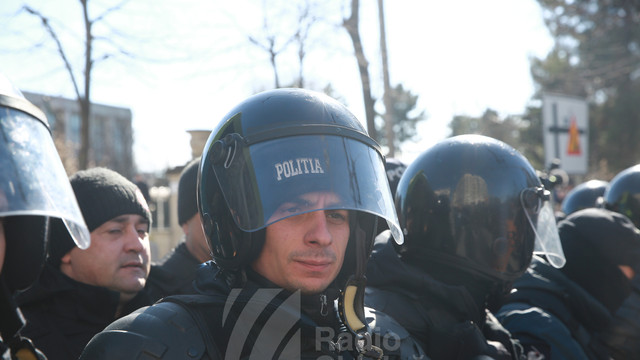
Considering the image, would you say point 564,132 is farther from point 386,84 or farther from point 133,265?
point 133,265

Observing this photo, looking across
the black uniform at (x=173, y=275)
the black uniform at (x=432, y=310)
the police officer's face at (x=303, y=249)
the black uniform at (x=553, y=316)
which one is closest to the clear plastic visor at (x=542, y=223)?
the black uniform at (x=553, y=316)

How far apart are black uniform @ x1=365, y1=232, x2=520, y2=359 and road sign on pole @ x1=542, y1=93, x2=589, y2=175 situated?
622 cm

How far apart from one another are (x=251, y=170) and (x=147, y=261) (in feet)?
3.86

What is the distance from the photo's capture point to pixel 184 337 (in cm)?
156

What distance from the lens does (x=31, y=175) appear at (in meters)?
1.27

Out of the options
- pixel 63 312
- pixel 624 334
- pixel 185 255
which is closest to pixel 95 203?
pixel 63 312

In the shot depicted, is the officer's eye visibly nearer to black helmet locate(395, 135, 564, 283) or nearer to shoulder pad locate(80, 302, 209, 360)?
shoulder pad locate(80, 302, 209, 360)

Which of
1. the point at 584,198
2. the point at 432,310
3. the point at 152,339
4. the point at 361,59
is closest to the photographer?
the point at 152,339

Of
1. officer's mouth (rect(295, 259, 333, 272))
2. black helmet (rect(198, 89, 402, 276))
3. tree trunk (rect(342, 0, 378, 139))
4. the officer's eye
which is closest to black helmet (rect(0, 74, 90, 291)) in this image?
black helmet (rect(198, 89, 402, 276))

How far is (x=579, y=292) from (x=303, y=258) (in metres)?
2.07

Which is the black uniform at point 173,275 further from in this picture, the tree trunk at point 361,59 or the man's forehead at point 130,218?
the tree trunk at point 361,59

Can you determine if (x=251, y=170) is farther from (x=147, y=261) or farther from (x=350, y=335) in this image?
(x=147, y=261)

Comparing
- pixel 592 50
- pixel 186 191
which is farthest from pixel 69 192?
pixel 592 50

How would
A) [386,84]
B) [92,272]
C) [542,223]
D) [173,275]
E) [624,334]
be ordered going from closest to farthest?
[92,272], [542,223], [173,275], [624,334], [386,84]
